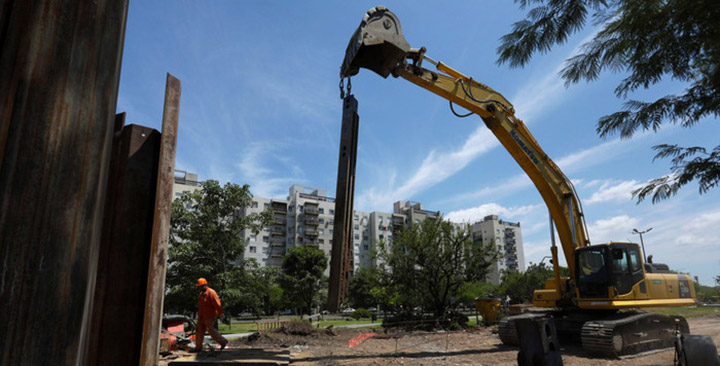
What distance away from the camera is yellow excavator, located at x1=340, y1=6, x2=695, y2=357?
35.6 feet

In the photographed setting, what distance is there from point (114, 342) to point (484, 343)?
14526 millimetres

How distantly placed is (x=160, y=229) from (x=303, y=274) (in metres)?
47.7

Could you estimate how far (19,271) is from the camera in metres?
0.79

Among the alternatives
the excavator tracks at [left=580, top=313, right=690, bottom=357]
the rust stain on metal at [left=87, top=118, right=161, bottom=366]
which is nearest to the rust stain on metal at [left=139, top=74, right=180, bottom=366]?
the rust stain on metal at [left=87, top=118, right=161, bottom=366]

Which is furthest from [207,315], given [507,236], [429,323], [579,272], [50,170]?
[507,236]

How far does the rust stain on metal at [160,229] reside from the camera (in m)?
1.50

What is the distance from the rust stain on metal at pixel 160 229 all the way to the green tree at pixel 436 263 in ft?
76.1

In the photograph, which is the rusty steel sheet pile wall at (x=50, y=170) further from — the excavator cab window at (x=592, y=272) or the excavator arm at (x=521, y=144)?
the excavator cab window at (x=592, y=272)

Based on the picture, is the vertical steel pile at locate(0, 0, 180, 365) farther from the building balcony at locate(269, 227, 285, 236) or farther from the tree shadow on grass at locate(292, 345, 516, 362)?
the building balcony at locate(269, 227, 285, 236)

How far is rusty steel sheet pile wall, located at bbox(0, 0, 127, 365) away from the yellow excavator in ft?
30.0

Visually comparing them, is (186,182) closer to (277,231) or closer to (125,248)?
(277,231)

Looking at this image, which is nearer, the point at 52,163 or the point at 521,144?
the point at 52,163

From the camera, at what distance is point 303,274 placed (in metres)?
47.7

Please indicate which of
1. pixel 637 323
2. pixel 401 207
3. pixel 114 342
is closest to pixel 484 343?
pixel 637 323
